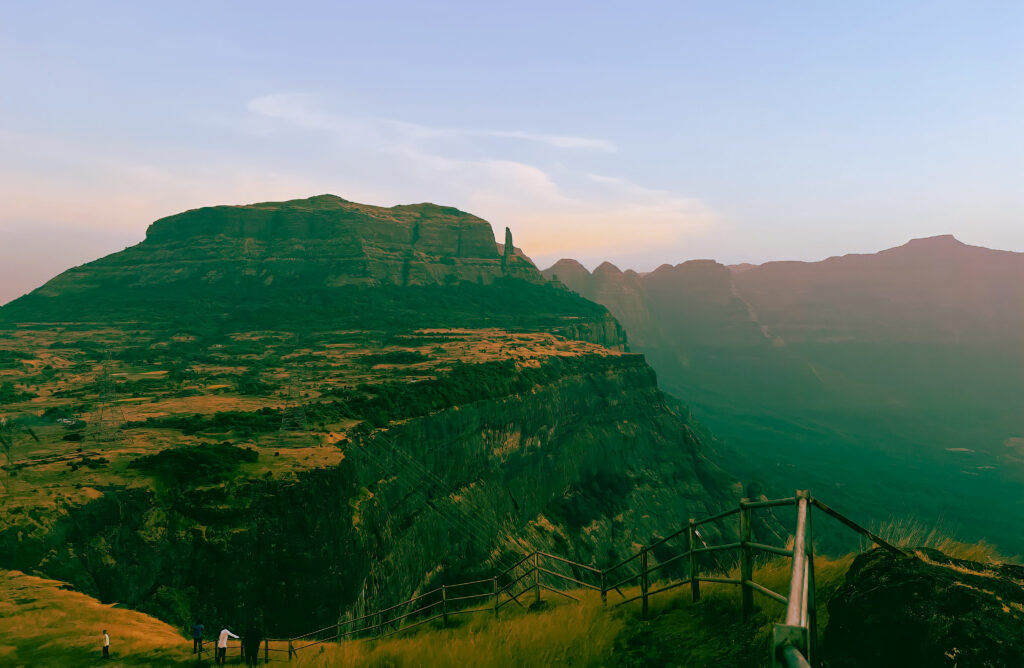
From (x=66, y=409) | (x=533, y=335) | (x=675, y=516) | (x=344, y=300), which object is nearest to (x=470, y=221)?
(x=344, y=300)

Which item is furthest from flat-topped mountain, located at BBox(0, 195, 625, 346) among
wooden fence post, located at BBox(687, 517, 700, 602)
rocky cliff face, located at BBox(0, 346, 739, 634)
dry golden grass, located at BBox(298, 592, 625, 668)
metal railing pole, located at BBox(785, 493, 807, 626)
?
metal railing pole, located at BBox(785, 493, 807, 626)

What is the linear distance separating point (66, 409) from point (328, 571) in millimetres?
30238

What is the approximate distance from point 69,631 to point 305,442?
19939mm

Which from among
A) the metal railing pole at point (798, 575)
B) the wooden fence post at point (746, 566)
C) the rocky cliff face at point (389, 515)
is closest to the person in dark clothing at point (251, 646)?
the wooden fence post at point (746, 566)

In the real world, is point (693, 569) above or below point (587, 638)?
above

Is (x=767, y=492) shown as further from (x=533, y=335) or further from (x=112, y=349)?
(x=112, y=349)

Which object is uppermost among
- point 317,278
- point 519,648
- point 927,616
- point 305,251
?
point 305,251

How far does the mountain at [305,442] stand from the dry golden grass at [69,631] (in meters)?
4.41

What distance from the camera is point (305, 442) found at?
32656mm

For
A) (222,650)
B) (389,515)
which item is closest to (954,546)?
(222,650)

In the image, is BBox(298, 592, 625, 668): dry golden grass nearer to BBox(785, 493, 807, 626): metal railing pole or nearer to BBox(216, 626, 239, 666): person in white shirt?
BBox(216, 626, 239, 666): person in white shirt

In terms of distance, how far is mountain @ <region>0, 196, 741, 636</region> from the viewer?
22094mm

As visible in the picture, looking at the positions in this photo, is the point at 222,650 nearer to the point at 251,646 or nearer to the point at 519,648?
the point at 251,646

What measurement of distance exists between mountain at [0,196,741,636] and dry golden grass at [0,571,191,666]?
441cm
